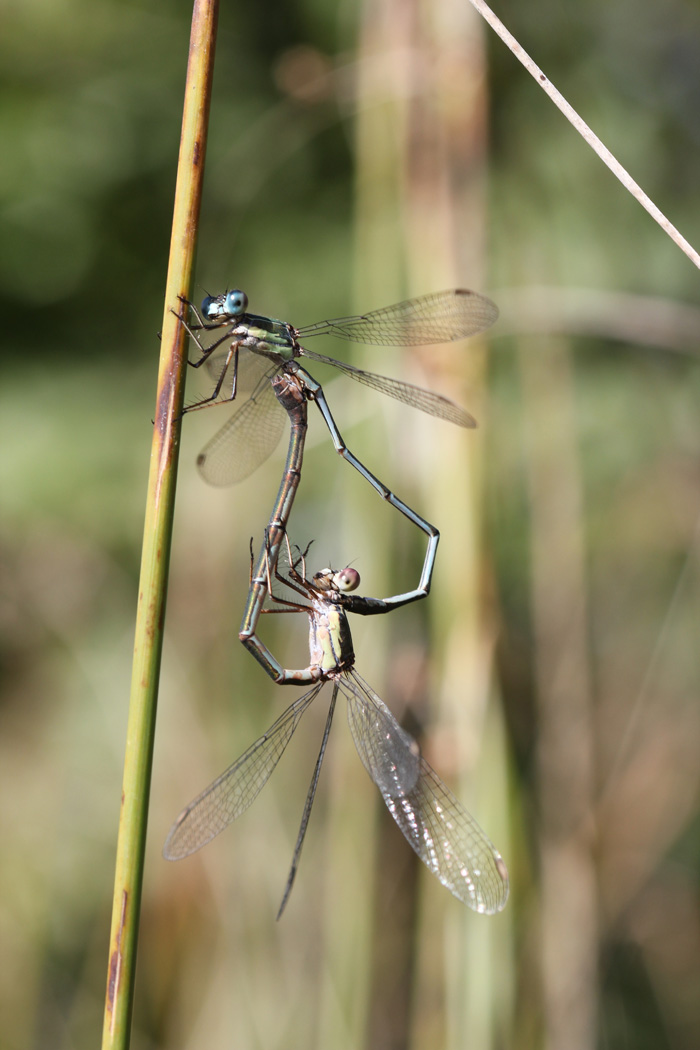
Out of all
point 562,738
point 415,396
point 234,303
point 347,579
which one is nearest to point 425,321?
point 415,396

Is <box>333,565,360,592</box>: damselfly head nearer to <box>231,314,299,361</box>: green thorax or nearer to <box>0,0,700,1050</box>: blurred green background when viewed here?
<box>0,0,700,1050</box>: blurred green background

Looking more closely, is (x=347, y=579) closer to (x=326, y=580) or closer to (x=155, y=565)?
(x=326, y=580)

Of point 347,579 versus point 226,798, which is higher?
point 347,579

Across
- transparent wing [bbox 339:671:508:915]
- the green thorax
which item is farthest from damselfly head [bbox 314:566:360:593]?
the green thorax

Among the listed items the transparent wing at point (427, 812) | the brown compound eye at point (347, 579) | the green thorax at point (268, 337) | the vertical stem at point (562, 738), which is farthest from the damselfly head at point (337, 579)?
the vertical stem at point (562, 738)

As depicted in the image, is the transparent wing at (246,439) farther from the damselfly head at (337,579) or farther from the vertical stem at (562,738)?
the vertical stem at (562,738)
